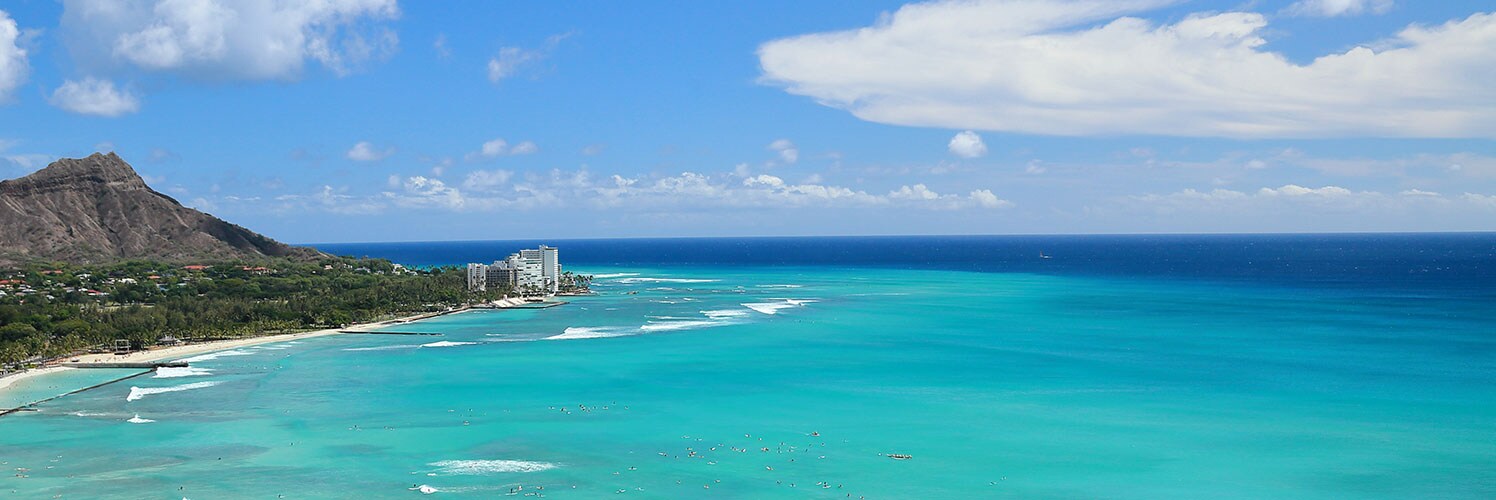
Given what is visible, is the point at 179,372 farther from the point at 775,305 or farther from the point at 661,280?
the point at 661,280

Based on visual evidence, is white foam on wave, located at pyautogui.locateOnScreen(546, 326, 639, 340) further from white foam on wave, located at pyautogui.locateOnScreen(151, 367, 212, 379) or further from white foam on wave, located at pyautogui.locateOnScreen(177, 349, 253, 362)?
white foam on wave, located at pyautogui.locateOnScreen(151, 367, 212, 379)

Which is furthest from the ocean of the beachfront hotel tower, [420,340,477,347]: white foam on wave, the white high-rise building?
the beachfront hotel tower

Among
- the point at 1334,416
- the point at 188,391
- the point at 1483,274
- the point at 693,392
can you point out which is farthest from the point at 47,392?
the point at 1483,274

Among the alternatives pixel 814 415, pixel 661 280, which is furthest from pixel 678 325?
pixel 661 280

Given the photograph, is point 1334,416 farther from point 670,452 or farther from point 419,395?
point 419,395

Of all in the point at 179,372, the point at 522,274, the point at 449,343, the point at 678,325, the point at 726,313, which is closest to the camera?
the point at 179,372
